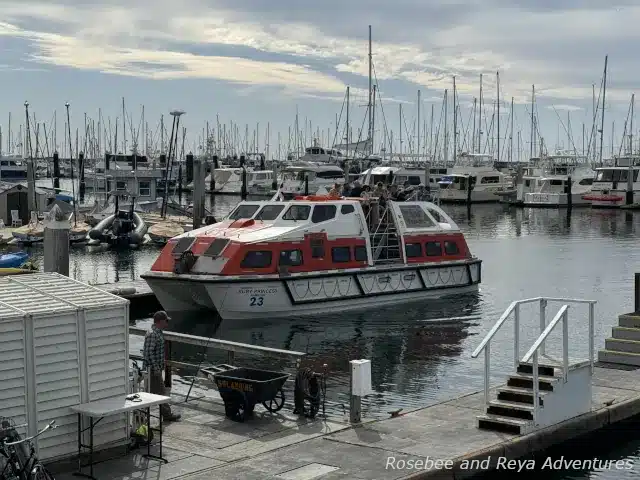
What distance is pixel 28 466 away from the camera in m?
10.8

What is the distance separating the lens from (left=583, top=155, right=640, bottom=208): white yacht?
9156cm

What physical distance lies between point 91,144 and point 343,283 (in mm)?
122365

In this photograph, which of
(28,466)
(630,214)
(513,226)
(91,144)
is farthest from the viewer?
(91,144)

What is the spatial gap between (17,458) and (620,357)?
12624 mm

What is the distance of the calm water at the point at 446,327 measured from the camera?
2075 cm

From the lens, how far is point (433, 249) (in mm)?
33969

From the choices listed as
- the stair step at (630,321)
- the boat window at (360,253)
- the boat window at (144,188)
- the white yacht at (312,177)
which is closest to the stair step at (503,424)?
the stair step at (630,321)

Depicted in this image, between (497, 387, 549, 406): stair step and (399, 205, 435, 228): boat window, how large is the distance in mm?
18664

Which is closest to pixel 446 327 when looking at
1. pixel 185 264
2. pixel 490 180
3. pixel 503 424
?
pixel 185 264

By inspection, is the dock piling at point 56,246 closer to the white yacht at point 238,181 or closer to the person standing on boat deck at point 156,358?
the person standing on boat deck at point 156,358

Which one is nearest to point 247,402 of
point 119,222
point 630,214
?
point 119,222

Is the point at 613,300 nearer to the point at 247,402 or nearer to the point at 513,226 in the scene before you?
the point at 247,402

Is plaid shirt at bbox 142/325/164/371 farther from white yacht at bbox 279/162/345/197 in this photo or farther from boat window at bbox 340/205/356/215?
white yacht at bbox 279/162/345/197

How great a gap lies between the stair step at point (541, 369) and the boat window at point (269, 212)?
16550mm
